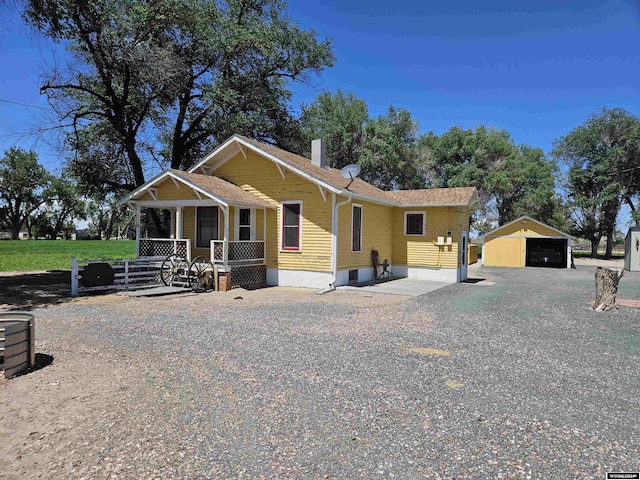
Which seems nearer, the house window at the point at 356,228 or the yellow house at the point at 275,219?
the yellow house at the point at 275,219

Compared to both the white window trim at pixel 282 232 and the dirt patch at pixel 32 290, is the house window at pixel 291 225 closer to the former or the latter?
the white window trim at pixel 282 232

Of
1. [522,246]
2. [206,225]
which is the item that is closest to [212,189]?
[206,225]

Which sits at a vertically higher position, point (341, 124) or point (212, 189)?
point (341, 124)

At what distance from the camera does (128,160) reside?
1823cm

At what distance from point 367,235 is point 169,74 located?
8.90 meters

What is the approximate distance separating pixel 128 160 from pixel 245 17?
8158mm

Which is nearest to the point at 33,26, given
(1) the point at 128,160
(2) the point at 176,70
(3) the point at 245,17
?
(2) the point at 176,70

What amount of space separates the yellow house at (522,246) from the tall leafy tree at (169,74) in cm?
1695

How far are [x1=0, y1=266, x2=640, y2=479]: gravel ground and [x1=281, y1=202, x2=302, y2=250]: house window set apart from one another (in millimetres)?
6119

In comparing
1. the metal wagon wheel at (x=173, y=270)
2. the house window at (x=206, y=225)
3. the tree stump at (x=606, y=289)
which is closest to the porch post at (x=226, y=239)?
the metal wagon wheel at (x=173, y=270)

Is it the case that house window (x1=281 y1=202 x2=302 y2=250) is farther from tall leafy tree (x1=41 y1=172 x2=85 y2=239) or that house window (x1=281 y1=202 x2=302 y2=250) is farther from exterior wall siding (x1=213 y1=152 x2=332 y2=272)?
tall leafy tree (x1=41 y1=172 x2=85 y2=239)

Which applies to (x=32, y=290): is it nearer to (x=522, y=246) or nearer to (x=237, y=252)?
(x=237, y=252)

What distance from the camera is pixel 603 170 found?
4000cm

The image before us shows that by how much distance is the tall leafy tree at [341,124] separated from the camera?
32.2m
